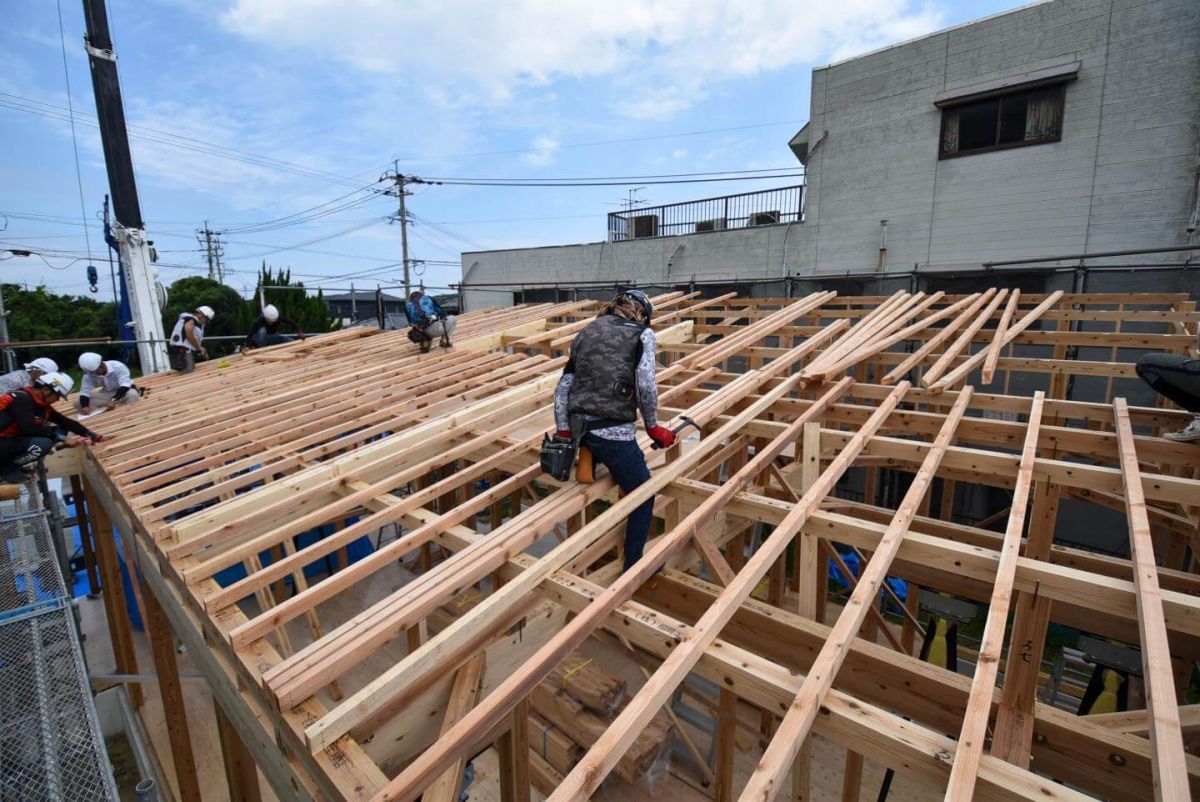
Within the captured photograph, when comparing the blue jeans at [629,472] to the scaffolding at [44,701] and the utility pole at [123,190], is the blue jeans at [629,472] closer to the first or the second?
A: the scaffolding at [44,701]

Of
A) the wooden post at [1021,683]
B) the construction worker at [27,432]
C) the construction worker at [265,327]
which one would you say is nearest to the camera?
the wooden post at [1021,683]

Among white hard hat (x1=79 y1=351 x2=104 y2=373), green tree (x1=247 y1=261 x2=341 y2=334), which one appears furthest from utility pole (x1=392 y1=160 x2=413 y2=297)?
white hard hat (x1=79 y1=351 x2=104 y2=373)

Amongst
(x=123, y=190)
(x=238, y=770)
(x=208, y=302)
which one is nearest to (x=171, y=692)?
(x=238, y=770)

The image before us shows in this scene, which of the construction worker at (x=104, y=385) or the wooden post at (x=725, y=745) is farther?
the construction worker at (x=104, y=385)

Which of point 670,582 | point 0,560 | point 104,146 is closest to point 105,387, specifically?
point 0,560

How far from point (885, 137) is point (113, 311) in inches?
1310

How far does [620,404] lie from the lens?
11.1ft

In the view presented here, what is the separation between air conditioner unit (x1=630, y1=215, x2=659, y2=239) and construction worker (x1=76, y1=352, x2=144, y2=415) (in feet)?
48.5

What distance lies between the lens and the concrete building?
10.1 m

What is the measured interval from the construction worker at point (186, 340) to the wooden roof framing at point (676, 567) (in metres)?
2.59

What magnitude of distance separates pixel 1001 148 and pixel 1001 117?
64 cm

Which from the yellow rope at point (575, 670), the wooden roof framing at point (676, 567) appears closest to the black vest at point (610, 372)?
the wooden roof framing at point (676, 567)

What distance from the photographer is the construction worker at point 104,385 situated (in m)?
6.91

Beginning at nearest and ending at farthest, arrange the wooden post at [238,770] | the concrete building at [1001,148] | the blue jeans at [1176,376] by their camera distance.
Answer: the wooden post at [238,770]
the blue jeans at [1176,376]
the concrete building at [1001,148]
